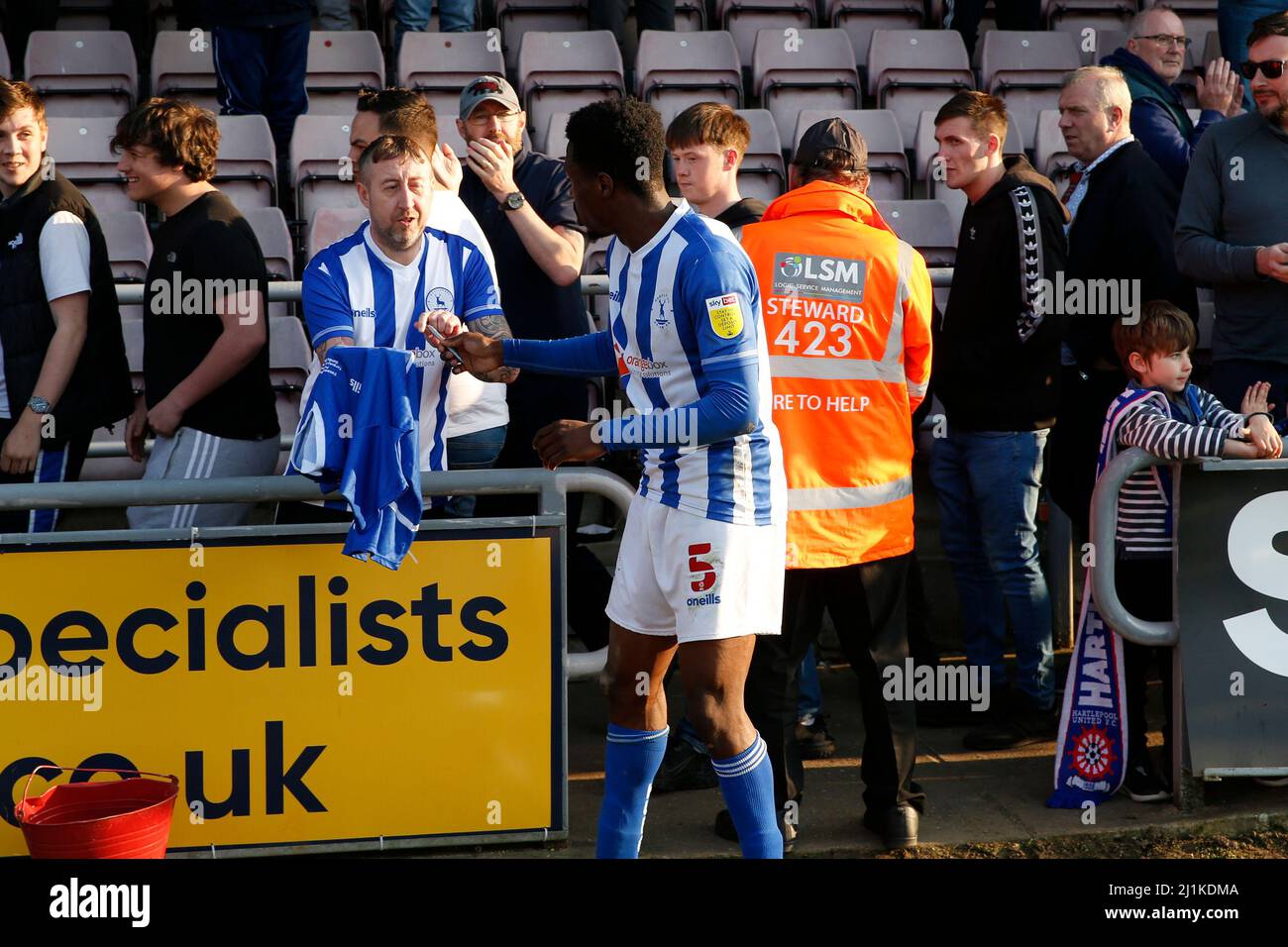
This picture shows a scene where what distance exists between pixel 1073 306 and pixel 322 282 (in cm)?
271

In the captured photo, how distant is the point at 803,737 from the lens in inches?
199

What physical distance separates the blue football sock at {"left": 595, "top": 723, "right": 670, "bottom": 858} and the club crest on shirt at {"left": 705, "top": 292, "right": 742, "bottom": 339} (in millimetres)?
1055

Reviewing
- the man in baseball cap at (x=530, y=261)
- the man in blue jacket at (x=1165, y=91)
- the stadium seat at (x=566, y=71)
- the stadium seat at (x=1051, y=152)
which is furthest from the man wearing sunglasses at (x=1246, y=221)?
the stadium seat at (x=566, y=71)

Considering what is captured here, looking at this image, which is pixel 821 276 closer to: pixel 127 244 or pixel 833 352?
pixel 833 352

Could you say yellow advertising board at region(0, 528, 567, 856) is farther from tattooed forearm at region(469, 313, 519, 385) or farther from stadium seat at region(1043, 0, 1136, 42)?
stadium seat at region(1043, 0, 1136, 42)

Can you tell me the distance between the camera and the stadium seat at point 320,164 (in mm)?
7328

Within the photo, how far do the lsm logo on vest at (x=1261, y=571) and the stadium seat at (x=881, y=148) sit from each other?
3704 millimetres

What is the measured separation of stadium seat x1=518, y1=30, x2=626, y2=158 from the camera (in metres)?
8.21

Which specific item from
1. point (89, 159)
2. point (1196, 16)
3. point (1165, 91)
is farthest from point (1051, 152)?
point (89, 159)

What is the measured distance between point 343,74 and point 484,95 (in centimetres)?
399

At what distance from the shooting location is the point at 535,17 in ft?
31.0

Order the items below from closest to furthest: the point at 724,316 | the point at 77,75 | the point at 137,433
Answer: the point at 724,316 → the point at 137,433 → the point at 77,75
